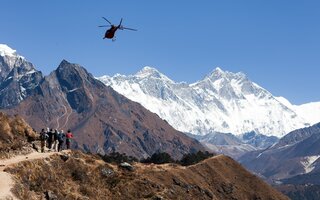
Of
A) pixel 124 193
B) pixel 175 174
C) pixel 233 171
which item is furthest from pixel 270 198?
pixel 124 193

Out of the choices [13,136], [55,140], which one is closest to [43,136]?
[55,140]

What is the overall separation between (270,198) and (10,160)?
116 meters

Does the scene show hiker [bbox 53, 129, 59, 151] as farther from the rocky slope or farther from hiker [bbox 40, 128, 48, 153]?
the rocky slope

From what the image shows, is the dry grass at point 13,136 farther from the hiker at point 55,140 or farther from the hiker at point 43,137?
the hiker at point 55,140

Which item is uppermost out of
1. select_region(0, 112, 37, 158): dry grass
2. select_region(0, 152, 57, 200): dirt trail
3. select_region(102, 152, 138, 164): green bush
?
select_region(102, 152, 138, 164): green bush

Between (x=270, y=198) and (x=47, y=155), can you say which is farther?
(x=270, y=198)

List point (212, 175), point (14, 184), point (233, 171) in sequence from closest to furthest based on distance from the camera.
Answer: point (14, 184), point (212, 175), point (233, 171)

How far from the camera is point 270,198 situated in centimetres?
15800

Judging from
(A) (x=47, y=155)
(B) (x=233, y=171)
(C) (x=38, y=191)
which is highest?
(B) (x=233, y=171)

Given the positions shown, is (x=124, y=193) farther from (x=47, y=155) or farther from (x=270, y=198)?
(x=270, y=198)

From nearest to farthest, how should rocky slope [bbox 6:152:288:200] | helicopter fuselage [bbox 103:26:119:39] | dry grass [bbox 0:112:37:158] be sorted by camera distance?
rocky slope [bbox 6:152:288:200], dry grass [bbox 0:112:37:158], helicopter fuselage [bbox 103:26:119:39]

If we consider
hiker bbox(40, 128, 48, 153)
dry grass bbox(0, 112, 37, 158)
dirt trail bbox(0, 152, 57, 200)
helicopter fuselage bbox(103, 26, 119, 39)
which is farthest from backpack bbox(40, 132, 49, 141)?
helicopter fuselage bbox(103, 26, 119, 39)

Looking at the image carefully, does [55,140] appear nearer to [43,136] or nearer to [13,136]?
[43,136]

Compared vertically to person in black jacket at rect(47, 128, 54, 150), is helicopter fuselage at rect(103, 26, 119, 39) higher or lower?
higher
